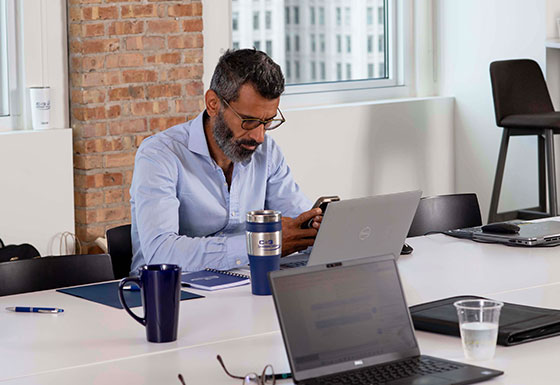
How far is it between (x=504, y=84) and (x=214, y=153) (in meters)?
3.00

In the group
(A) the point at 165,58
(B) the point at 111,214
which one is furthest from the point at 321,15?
(B) the point at 111,214

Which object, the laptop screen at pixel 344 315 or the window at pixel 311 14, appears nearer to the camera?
the laptop screen at pixel 344 315

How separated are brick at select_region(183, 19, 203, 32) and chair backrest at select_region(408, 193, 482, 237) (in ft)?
6.21

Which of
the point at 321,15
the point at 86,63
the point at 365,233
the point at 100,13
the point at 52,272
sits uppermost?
the point at 321,15

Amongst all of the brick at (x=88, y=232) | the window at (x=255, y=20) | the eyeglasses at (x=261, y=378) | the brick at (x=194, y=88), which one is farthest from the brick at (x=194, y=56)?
the eyeglasses at (x=261, y=378)

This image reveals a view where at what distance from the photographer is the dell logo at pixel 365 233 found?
231 cm

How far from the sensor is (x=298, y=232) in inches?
100

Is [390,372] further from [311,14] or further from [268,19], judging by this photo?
[311,14]

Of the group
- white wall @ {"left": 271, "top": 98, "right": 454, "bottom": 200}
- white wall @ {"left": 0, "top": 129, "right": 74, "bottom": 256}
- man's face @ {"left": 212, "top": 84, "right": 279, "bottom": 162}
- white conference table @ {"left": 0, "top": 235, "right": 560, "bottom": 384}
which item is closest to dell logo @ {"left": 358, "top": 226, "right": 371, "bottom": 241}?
white conference table @ {"left": 0, "top": 235, "right": 560, "bottom": 384}

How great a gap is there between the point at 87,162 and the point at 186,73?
0.70m

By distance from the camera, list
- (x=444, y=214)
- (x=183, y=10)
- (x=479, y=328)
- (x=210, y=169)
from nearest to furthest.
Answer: (x=479, y=328)
(x=210, y=169)
(x=444, y=214)
(x=183, y=10)

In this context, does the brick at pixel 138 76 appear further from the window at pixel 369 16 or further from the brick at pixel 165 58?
the window at pixel 369 16

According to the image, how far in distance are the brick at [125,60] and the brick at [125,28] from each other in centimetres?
10

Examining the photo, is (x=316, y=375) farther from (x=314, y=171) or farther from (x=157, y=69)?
(x=314, y=171)
